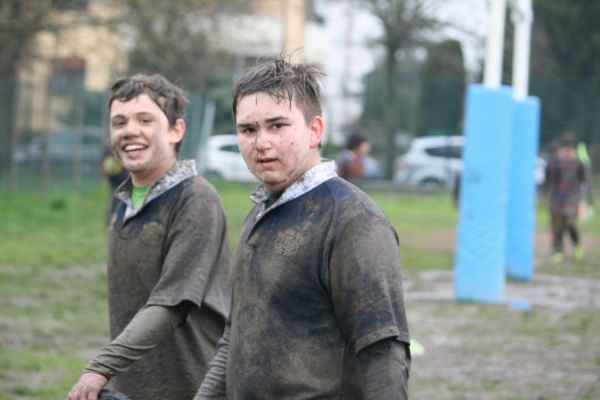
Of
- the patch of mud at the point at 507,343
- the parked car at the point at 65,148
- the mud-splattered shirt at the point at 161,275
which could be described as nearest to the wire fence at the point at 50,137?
the parked car at the point at 65,148

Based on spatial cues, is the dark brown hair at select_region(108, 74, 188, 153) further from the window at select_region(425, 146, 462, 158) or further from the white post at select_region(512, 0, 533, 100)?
the window at select_region(425, 146, 462, 158)

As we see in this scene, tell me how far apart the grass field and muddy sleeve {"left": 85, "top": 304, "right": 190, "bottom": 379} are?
12.5ft

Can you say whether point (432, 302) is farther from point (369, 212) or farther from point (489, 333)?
point (369, 212)

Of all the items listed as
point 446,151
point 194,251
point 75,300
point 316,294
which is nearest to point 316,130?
point 316,294

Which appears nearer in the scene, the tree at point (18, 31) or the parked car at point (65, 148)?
the tree at point (18, 31)

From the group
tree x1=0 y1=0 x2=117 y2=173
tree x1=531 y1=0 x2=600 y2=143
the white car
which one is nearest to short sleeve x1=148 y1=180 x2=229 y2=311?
tree x1=0 y1=0 x2=117 y2=173

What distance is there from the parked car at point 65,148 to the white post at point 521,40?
42.2ft

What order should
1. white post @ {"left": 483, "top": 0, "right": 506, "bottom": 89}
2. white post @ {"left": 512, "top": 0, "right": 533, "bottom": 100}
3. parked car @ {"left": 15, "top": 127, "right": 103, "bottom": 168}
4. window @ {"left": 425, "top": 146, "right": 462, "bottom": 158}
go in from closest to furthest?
1. white post @ {"left": 483, "top": 0, "right": 506, "bottom": 89}
2. white post @ {"left": 512, "top": 0, "right": 533, "bottom": 100}
3. parked car @ {"left": 15, "top": 127, "right": 103, "bottom": 168}
4. window @ {"left": 425, "top": 146, "right": 462, "bottom": 158}

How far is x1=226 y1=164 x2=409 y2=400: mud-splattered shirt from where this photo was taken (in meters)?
3.02

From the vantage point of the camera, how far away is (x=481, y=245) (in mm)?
12539

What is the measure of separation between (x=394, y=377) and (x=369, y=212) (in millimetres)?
446

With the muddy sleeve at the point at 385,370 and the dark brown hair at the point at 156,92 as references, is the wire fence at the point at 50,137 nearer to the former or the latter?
the dark brown hair at the point at 156,92

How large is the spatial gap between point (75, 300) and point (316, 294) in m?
8.96

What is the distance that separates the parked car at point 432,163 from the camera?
111 ft
